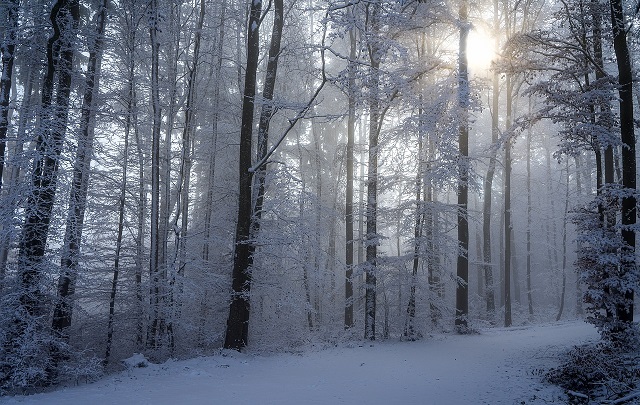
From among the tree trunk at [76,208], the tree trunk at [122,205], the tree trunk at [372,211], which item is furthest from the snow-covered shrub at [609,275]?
the tree trunk at [122,205]

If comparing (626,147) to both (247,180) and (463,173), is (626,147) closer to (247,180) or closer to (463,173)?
(463,173)

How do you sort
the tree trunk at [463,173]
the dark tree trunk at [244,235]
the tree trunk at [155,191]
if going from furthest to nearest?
1. the tree trunk at [463,173]
2. the tree trunk at [155,191]
3. the dark tree trunk at [244,235]

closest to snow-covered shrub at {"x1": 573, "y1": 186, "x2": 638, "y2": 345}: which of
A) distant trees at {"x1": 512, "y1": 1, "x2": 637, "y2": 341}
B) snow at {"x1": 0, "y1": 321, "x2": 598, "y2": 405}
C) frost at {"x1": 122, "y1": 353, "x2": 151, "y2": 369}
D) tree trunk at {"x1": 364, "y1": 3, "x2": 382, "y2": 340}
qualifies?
distant trees at {"x1": 512, "y1": 1, "x2": 637, "y2": 341}

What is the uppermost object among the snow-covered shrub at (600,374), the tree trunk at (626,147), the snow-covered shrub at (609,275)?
the tree trunk at (626,147)

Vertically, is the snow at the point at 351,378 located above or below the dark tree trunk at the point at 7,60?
below

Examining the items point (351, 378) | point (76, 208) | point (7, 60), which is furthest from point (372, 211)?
point (7, 60)

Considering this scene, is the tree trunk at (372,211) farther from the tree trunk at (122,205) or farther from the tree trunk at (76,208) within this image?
the tree trunk at (76,208)

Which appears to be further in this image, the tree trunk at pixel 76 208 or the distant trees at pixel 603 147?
the tree trunk at pixel 76 208

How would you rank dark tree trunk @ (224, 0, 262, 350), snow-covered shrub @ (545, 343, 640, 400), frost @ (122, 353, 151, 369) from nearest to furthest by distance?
1. snow-covered shrub @ (545, 343, 640, 400)
2. frost @ (122, 353, 151, 369)
3. dark tree trunk @ (224, 0, 262, 350)

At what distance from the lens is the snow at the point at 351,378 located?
20.5 feet

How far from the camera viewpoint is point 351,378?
781 centimetres

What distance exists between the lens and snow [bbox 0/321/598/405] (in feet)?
20.5

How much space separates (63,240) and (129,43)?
6.64 meters

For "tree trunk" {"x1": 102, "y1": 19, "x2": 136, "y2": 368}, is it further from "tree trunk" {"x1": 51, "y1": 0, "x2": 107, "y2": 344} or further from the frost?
the frost
